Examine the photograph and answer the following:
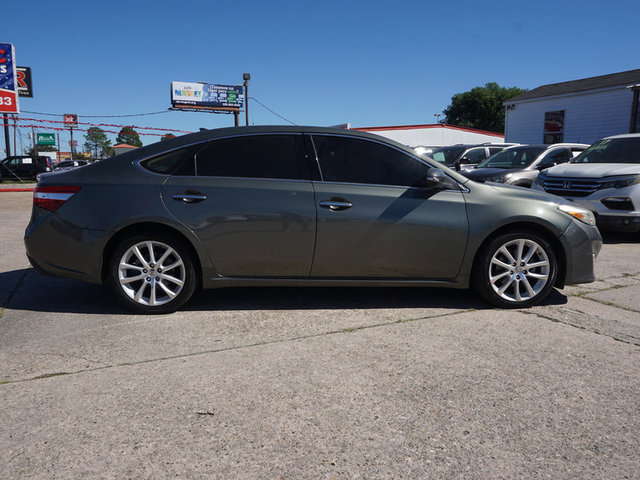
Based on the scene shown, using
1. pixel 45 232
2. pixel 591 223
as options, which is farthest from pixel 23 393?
pixel 591 223

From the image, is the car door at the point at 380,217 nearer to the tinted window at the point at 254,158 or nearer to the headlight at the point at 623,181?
the tinted window at the point at 254,158

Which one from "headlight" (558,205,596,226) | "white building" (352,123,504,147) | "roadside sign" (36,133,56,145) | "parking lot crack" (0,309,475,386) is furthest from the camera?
"roadside sign" (36,133,56,145)

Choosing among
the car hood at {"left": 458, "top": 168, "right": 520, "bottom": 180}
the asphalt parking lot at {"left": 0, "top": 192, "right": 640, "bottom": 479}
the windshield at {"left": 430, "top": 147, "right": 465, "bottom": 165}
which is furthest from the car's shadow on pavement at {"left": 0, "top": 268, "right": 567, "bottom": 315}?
the windshield at {"left": 430, "top": 147, "right": 465, "bottom": 165}

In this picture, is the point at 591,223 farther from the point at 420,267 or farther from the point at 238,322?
the point at 238,322

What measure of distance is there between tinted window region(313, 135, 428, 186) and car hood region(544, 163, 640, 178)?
4.95 m

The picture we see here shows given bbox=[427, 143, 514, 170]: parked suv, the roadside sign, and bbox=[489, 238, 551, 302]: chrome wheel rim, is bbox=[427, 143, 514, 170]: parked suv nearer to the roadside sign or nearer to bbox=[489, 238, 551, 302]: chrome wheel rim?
bbox=[489, 238, 551, 302]: chrome wheel rim

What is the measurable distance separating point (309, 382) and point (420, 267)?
174 centimetres

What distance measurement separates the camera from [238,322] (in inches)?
155

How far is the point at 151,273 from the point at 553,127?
2596cm

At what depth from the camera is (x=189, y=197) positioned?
4.00m

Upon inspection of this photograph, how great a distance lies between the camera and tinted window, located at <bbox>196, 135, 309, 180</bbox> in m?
4.14

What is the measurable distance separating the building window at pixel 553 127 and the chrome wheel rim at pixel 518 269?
2344cm

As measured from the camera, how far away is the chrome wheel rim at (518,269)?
14.1ft

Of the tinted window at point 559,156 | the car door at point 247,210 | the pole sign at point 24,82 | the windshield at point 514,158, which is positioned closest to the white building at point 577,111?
the tinted window at point 559,156
